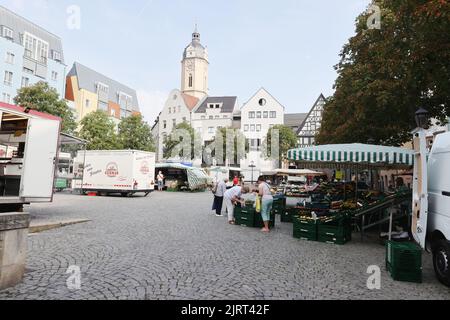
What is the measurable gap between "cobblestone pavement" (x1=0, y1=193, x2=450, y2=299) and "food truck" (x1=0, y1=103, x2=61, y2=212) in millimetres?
1698

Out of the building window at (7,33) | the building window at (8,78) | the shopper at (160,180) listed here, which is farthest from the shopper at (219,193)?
the building window at (7,33)

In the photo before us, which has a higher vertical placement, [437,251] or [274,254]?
[437,251]

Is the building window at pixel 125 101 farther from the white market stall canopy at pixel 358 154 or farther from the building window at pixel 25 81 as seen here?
the white market stall canopy at pixel 358 154

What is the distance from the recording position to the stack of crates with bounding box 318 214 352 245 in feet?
28.3

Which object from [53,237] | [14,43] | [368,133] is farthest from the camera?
[14,43]

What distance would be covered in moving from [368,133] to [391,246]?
1502 cm

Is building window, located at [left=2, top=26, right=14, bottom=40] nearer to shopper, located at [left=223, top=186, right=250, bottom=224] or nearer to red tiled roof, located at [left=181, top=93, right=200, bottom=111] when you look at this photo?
shopper, located at [left=223, top=186, right=250, bottom=224]

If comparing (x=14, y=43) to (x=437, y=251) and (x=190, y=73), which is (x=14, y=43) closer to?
(x=437, y=251)

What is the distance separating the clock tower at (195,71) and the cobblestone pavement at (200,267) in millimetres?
80134

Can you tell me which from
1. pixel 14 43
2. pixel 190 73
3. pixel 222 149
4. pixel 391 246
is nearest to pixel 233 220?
pixel 391 246

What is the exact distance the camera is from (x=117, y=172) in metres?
22.5

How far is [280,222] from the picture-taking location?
12609mm

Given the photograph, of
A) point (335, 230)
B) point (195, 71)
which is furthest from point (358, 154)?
point (195, 71)

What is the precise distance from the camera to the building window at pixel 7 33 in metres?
37.2
